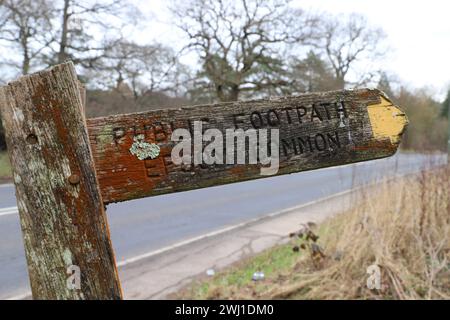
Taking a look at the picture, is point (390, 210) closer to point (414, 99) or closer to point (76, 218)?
point (76, 218)

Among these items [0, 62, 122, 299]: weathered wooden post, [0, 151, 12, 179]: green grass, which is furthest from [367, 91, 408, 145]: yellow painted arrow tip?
[0, 151, 12, 179]: green grass

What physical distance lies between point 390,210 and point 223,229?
315 cm

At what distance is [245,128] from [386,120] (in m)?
0.44

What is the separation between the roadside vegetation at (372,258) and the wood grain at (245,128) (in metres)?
2.30

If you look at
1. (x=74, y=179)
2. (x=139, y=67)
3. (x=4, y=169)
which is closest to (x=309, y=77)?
(x=139, y=67)

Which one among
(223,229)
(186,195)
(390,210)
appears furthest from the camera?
(186,195)

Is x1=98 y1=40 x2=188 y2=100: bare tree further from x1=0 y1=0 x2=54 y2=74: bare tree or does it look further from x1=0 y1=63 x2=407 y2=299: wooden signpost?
x1=0 y1=63 x2=407 y2=299: wooden signpost

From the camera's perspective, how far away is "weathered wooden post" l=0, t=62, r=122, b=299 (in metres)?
0.85

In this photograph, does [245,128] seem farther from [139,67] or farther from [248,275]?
[139,67]

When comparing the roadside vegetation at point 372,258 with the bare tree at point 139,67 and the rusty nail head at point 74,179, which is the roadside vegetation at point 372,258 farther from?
the bare tree at point 139,67

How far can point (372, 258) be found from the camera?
3.38 metres

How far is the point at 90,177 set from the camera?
88 centimetres

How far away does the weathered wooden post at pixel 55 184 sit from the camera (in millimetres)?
847
